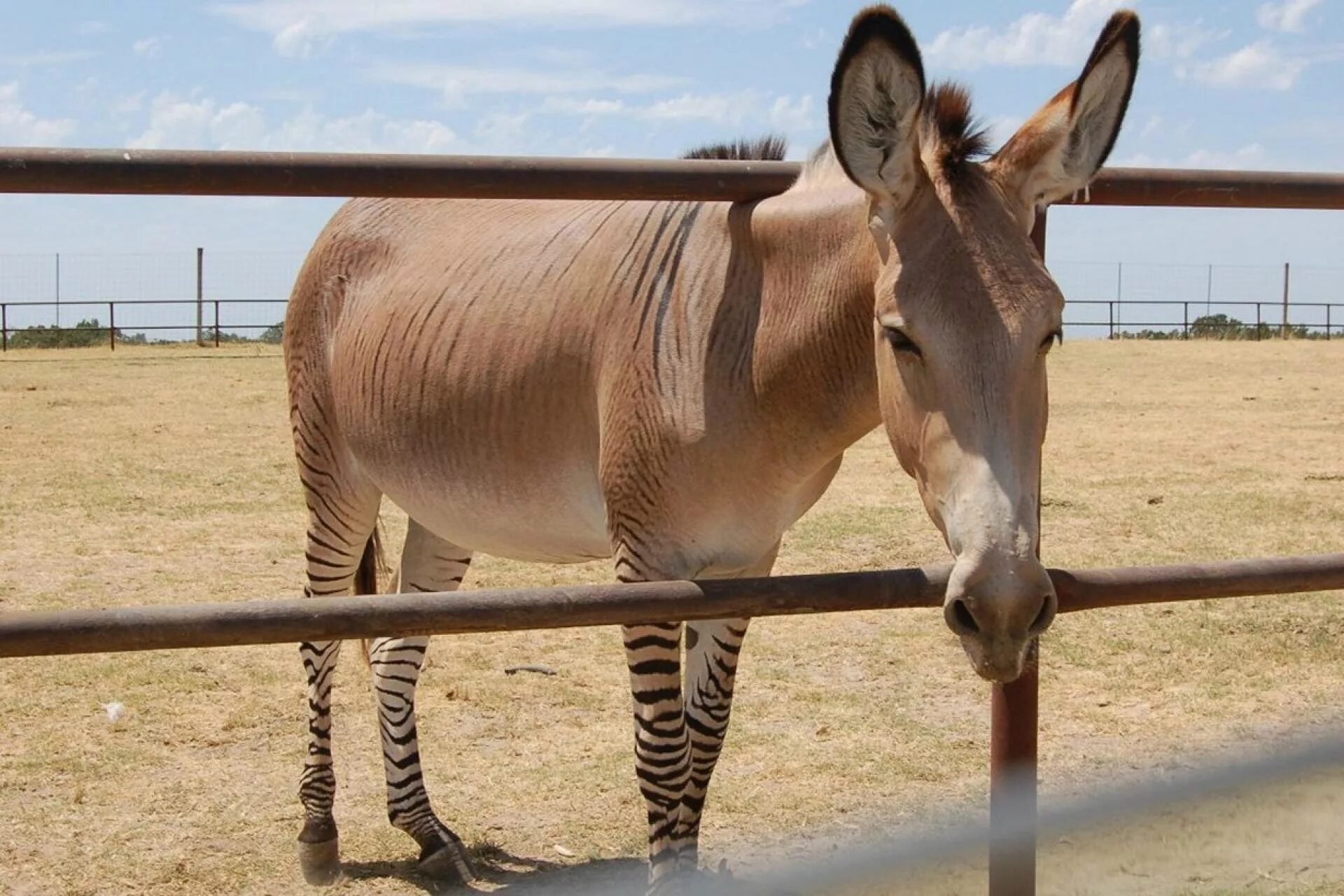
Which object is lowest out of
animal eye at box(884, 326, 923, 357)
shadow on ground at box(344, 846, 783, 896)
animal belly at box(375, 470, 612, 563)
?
shadow on ground at box(344, 846, 783, 896)

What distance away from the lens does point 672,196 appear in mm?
2961

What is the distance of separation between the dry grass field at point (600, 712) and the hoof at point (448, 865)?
0.41 feet

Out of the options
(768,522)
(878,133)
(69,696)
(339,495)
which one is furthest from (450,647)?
(878,133)

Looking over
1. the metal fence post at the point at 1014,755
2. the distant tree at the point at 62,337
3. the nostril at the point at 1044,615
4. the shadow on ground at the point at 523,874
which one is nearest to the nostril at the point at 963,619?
the nostril at the point at 1044,615

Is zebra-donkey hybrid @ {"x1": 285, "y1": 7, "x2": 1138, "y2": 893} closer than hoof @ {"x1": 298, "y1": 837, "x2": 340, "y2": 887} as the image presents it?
Yes

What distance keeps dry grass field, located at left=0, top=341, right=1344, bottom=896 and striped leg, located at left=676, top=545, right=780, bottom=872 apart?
0.70m

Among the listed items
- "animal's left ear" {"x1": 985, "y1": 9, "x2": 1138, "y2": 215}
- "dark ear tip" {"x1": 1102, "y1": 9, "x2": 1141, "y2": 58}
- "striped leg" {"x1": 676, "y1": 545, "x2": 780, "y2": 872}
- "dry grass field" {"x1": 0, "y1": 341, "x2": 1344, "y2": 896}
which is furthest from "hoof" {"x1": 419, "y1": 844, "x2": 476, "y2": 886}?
"dark ear tip" {"x1": 1102, "y1": 9, "x2": 1141, "y2": 58}

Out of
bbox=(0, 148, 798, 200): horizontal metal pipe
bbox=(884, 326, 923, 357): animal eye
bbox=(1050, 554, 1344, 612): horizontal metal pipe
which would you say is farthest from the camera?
bbox=(884, 326, 923, 357): animal eye

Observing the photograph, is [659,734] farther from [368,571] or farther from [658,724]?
[368,571]

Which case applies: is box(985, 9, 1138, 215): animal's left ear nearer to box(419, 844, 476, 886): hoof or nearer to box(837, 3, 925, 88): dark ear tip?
box(837, 3, 925, 88): dark ear tip

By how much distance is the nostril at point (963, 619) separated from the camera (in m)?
2.47

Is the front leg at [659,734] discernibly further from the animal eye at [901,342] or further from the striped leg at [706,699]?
the animal eye at [901,342]

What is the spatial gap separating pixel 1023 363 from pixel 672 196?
0.87 metres

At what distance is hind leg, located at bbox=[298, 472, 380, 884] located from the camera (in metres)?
5.03
